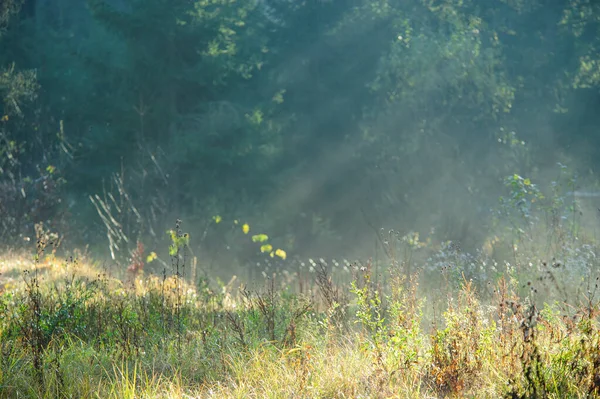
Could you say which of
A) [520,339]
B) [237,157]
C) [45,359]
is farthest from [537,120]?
[45,359]

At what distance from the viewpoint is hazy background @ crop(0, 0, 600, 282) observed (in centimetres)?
1431

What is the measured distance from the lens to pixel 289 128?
1512 cm

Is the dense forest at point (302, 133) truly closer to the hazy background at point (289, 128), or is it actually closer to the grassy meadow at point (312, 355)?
the hazy background at point (289, 128)

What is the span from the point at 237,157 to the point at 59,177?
479cm

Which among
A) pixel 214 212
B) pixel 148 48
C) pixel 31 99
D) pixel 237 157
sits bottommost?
pixel 214 212

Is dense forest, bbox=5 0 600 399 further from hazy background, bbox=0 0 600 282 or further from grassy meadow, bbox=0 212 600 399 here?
grassy meadow, bbox=0 212 600 399

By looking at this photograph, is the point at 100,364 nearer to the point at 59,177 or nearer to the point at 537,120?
the point at 59,177

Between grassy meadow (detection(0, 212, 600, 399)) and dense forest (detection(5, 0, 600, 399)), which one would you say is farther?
dense forest (detection(5, 0, 600, 399))

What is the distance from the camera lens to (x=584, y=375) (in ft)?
12.9

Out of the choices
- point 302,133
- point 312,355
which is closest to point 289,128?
point 302,133

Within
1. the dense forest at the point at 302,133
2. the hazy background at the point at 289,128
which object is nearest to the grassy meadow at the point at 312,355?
the dense forest at the point at 302,133

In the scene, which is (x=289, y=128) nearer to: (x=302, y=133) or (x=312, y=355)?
(x=302, y=133)

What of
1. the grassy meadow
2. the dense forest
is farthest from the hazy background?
the grassy meadow

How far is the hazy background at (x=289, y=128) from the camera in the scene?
1431 cm
